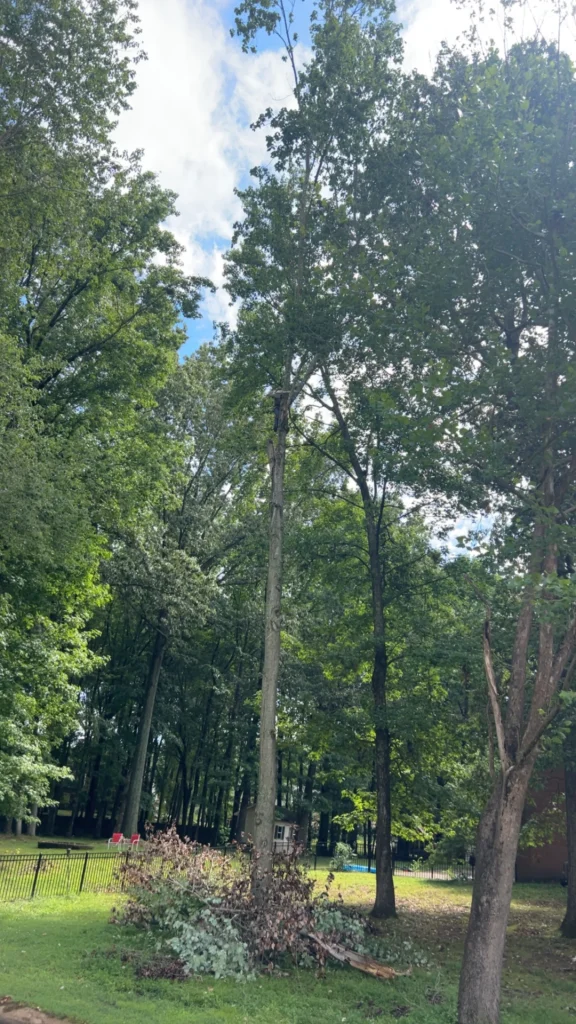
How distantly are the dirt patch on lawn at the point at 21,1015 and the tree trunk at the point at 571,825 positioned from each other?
9095mm

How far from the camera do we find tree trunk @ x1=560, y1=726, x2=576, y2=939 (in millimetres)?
12266

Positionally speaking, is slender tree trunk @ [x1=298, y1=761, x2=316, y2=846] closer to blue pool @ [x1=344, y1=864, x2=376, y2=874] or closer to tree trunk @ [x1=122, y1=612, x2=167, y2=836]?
blue pool @ [x1=344, y1=864, x2=376, y2=874]

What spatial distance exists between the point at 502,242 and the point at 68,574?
1204 cm

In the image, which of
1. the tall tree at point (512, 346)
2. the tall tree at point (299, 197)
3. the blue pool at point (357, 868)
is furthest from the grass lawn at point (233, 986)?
the blue pool at point (357, 868)

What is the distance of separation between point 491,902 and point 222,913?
11.7ft

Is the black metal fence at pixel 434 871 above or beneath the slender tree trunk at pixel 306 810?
beneath

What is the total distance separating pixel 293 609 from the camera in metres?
22.6

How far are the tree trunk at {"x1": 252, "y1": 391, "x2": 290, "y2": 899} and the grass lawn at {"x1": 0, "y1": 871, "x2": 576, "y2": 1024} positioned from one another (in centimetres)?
150

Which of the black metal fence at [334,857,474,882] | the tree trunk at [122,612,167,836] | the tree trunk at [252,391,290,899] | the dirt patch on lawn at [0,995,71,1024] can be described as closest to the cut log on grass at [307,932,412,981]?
the tree trunk at [252,391,290,899]

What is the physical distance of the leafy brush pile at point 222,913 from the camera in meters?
8.29

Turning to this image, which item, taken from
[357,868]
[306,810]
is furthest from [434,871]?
[306,810]

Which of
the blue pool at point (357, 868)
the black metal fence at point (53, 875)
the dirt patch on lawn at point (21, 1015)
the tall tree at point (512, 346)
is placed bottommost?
the blue pool at point (357, 868)

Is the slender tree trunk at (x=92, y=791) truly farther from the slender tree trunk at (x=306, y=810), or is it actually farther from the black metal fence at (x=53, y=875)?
the black metal fence at (x=53, y=875)

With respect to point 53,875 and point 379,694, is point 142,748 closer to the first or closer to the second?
point 53,875
